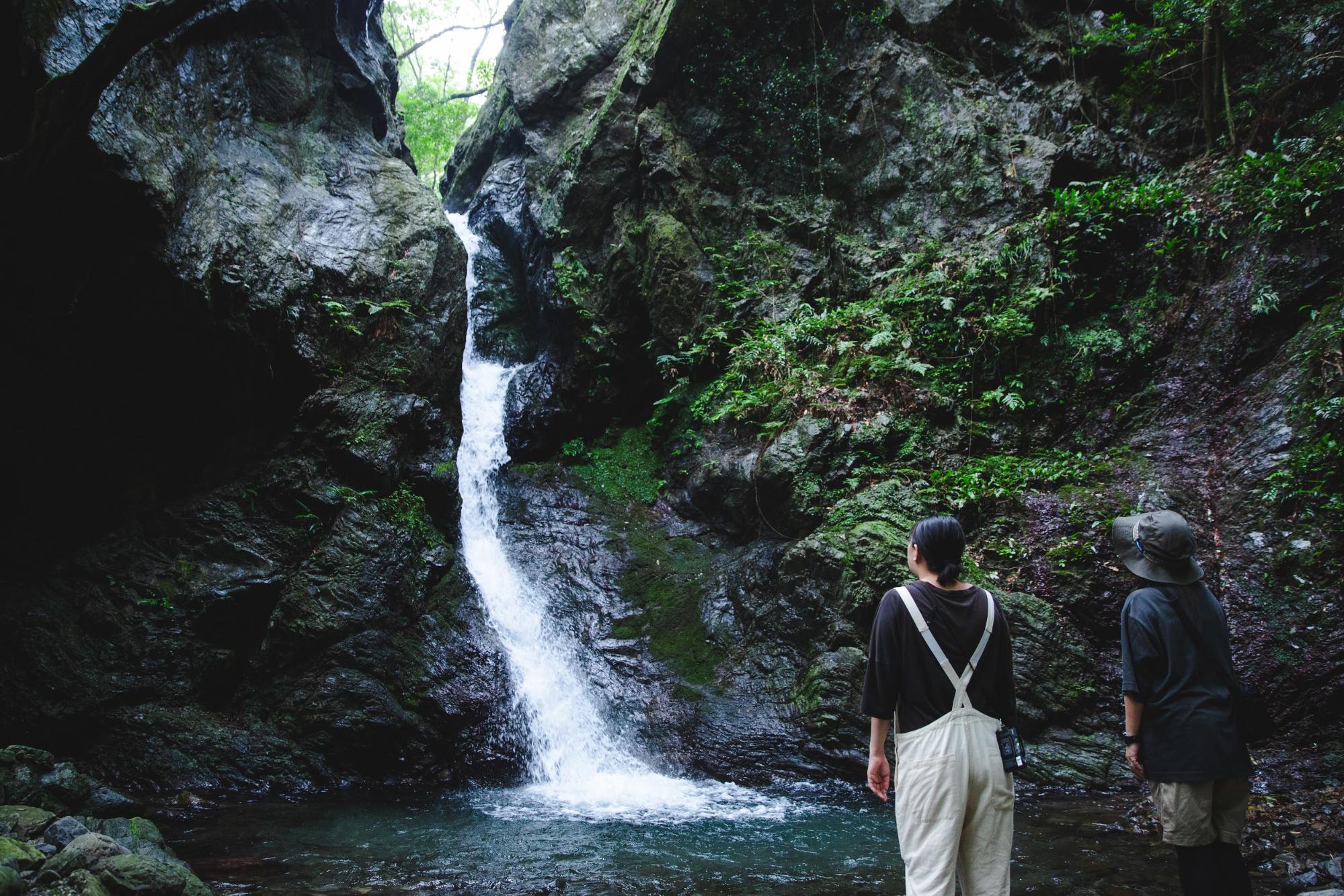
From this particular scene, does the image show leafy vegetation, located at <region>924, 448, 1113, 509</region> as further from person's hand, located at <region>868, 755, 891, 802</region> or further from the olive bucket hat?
person's hand, located at <region>868, 755, 891, 802</region>

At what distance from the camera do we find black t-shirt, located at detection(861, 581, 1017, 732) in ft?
8.86

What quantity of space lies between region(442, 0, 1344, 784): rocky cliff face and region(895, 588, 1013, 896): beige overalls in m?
4.82

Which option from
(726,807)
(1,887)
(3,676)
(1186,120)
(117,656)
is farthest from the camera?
(1186,120)

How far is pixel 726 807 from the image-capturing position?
6613mm

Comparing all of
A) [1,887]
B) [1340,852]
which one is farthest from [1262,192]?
[1,887]

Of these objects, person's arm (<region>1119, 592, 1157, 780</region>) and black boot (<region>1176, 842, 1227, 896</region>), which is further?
person's arm (<region>1119, 592, 1157, 780</region>)

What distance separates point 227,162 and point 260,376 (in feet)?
10.3

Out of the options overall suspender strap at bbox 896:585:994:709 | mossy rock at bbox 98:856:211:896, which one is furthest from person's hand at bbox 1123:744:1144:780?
mossy rock at bbox 98:856:211:896

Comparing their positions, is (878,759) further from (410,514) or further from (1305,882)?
(410,514)

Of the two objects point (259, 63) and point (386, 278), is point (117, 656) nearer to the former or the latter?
point (386, 278)

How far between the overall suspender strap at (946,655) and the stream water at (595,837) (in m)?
2.54

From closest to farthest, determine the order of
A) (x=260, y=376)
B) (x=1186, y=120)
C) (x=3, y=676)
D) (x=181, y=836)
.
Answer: (x=181, y=836) < (x=3, y=676) < (x=260, y=376) < (x=1186, y=120)

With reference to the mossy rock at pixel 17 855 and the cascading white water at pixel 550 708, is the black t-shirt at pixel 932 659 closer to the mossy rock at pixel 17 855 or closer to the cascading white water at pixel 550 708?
the cascading white water at pixel 550 708

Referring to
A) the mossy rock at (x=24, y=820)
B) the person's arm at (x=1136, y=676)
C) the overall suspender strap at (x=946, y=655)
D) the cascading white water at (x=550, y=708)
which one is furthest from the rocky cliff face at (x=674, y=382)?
the overall suspender strap at (x=946, y=655)
